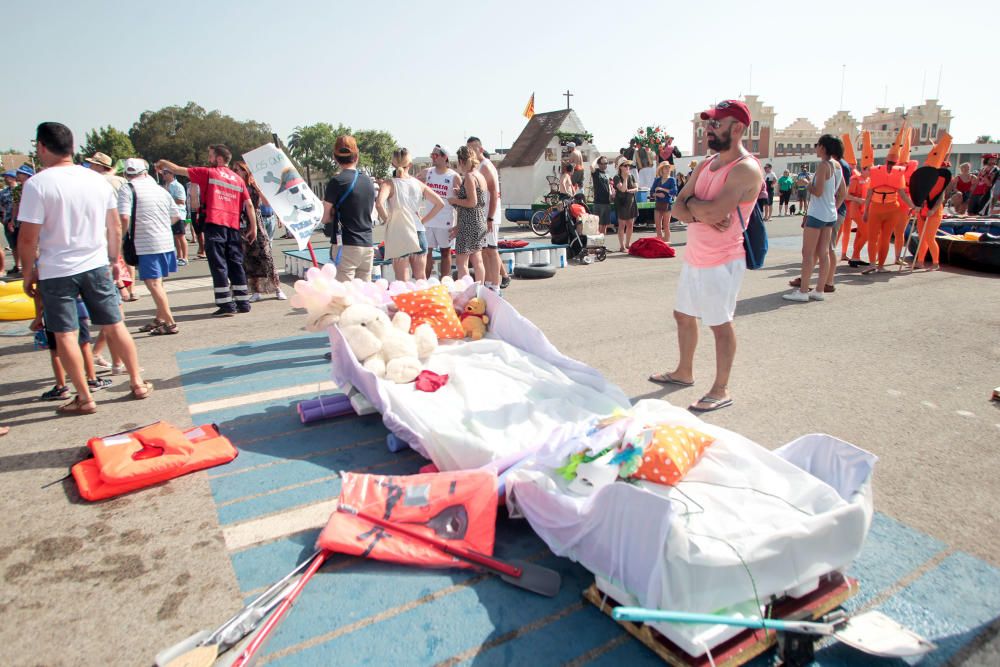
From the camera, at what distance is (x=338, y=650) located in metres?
2.15

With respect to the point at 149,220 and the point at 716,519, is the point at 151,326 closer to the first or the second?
the point at 149,220

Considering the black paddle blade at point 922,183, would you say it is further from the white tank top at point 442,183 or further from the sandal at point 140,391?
the sandal at point 140,391

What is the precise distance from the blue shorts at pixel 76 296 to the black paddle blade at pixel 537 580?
3.66 metres

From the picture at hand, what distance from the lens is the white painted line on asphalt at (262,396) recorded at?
15.0ft

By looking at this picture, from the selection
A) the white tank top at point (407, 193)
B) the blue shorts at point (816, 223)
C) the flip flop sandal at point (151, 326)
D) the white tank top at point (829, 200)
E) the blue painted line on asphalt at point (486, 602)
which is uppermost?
the white tank top at point (407, 193)

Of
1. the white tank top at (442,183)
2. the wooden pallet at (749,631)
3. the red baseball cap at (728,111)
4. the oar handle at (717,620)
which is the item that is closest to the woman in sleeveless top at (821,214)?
the red baseball cap at (728,111)

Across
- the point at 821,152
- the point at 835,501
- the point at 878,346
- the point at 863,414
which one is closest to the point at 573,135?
the point at 821,152

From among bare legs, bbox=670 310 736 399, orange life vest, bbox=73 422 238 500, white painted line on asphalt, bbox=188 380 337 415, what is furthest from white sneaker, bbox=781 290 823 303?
orange life vest, bbox=73 422 238 500

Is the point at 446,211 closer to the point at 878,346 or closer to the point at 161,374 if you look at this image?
the point at 161,374

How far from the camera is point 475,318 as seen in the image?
16.2 feet

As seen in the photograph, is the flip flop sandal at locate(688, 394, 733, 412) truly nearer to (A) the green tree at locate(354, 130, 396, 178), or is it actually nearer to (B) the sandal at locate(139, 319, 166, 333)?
(B) the sandal at locate(139, 319, 166, 333)

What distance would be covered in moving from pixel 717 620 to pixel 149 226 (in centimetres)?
674

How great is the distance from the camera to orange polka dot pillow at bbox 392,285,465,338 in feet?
15.6

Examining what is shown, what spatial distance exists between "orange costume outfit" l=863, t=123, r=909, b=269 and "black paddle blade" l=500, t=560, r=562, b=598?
926 cm
